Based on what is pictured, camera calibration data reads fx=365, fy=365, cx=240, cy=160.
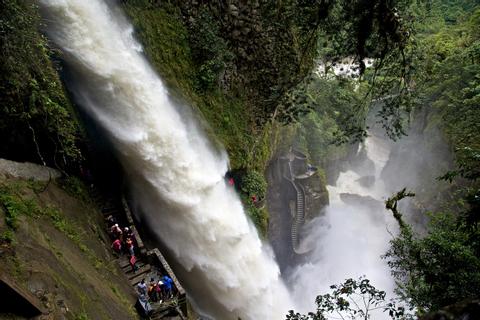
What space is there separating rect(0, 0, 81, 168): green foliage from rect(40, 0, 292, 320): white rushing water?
2.87 feet

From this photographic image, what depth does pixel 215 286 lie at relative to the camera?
41.2 feet

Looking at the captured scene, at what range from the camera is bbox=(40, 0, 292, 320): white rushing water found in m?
9.06

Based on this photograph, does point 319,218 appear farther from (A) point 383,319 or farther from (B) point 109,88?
(B) point 109,88

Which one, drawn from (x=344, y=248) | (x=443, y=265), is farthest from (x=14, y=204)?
(x=344, y=248)

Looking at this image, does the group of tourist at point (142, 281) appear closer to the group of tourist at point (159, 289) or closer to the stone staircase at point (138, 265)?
the group of tourist at point (159, 289)

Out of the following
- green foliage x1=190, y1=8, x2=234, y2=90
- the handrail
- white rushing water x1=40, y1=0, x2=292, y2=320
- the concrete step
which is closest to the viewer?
white rushing water x1=40, y1=0, x2=292, y2=320

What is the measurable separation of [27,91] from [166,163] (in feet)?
13.6

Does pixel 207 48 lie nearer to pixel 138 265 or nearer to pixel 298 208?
pixel 138 265

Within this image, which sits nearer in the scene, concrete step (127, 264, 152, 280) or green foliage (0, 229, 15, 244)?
green foliage (0, 229, 15, 244)

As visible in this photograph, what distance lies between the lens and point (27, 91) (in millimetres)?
7578

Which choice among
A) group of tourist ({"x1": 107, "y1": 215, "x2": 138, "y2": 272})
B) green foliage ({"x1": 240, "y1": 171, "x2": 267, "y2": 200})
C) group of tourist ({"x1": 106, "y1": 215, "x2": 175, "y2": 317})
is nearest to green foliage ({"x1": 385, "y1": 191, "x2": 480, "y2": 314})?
group of tourist ({"x1": 106, "y1": 215, "x2": 175, "y2": 317})

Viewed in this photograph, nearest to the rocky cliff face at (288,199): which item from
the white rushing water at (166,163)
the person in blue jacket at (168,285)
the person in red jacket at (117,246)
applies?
the white rushing water at (166,163)

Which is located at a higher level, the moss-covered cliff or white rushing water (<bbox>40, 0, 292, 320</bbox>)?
white rushing water (<bbox>40, 0, 292, 320</bbox>)

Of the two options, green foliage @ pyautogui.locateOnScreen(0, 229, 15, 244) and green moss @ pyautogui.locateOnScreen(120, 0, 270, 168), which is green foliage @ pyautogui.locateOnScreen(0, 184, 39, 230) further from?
green moss @ pyautogui.locateOnScreen(120, 0, 270, 168)
